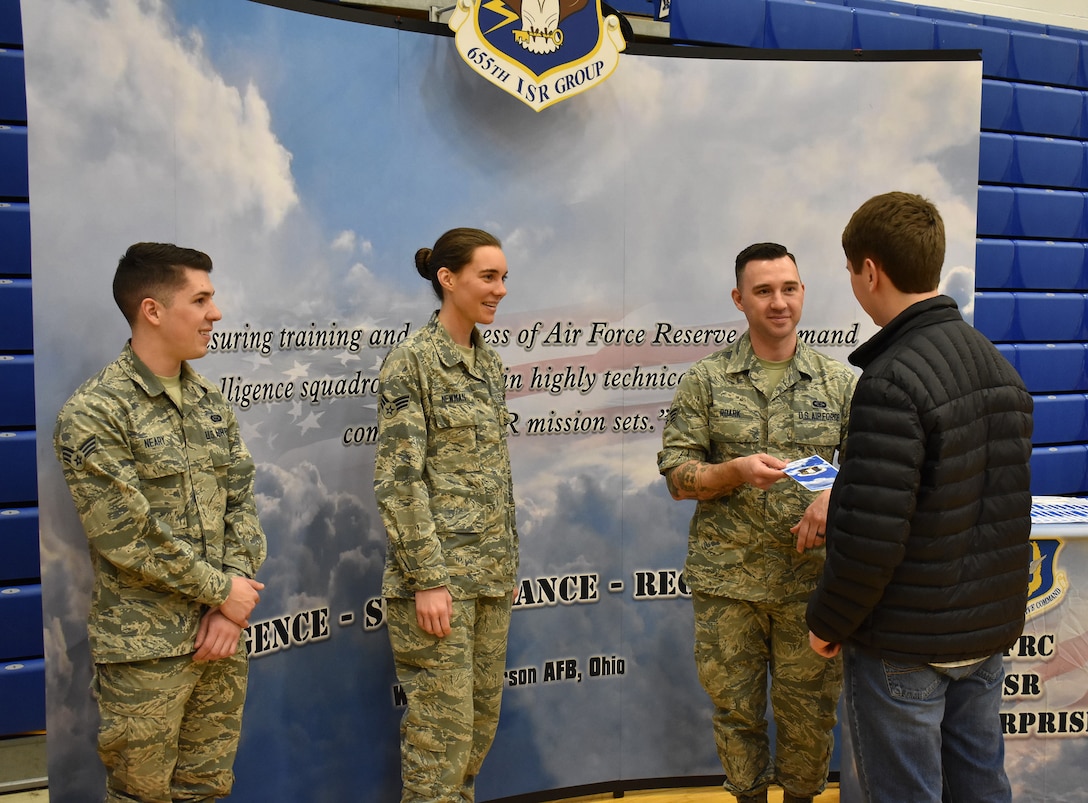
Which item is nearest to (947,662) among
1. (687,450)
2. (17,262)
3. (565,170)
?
(687,450)

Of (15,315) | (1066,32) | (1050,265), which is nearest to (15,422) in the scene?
(15,315)

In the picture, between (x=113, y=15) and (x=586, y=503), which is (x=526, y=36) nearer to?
(x=113, y=15)

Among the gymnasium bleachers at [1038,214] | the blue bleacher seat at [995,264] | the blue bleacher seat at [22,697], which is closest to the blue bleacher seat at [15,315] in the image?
the blue bleacher seat at [22,697]

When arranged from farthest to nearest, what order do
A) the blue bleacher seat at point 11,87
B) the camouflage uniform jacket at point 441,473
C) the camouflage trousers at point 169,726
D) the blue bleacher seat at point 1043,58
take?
the blue bleacher seat at point 1043,58 < the blue bleacher seat at point 11,87 < the camouflage uniform jacket at point 441,473 < the camouflage trousers at point 169,726

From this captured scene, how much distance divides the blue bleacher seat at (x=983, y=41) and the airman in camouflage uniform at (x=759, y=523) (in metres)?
3.20

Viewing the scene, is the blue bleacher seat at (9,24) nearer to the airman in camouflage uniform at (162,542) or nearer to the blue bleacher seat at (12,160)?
the blue bleacher seat at (12,160)

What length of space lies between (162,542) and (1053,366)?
534 centimetres

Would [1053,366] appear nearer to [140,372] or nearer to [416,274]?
[416,274]

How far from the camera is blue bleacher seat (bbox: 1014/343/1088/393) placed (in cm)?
569

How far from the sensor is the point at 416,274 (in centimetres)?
338

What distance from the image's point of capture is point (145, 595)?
7.72 feet

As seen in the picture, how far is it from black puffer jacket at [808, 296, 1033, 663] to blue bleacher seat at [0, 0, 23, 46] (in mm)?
3409

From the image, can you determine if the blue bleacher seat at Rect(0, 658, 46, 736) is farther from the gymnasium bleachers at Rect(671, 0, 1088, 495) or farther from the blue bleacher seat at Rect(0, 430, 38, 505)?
the gymnasium bleachers at Rect(671, 0, 1088, 495)

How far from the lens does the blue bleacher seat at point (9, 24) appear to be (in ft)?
11.8
